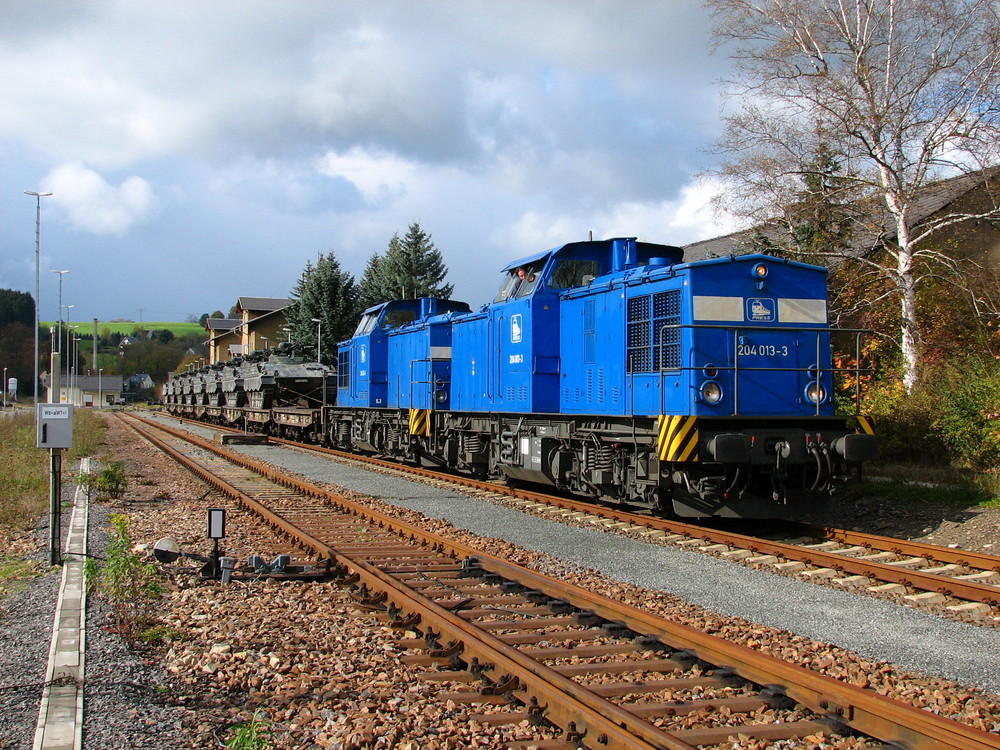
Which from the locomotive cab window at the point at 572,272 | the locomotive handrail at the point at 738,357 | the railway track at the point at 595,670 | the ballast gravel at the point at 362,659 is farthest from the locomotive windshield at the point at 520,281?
the railway track at the point at 595,670

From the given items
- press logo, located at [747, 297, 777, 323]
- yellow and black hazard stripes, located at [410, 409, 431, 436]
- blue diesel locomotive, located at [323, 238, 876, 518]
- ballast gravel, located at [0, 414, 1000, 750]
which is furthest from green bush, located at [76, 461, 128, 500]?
press logo, located at [747, 297, 777, 323]

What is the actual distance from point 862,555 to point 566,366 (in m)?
5.04

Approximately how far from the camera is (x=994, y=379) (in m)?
12.8

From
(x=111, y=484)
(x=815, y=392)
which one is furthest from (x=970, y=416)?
(x=111, y=484)

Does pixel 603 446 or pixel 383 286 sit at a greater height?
pixel 383 286

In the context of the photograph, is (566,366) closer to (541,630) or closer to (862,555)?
(862,555)

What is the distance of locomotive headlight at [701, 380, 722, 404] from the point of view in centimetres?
970

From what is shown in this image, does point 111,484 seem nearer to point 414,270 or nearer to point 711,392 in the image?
point 711,392

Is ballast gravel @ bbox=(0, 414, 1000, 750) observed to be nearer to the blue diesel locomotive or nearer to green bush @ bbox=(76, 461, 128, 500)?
the blue diesel locomotive

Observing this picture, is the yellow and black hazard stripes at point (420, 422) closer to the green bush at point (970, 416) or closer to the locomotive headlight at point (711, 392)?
the locomotive headlight at point (711, 392)

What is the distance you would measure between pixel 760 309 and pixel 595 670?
6410 millimetres

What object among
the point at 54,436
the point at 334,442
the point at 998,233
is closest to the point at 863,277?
the point at 998,233

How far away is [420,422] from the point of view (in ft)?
57.9

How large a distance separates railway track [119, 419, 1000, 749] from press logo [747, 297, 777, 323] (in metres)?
4.60
